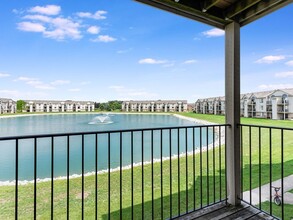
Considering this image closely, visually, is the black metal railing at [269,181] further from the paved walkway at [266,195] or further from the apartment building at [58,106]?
the apartment building at [58,106]

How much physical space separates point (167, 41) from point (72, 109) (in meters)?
24.5

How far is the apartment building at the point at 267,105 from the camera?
785 centimetres

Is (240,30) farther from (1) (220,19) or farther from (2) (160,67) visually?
(2) (160,67)

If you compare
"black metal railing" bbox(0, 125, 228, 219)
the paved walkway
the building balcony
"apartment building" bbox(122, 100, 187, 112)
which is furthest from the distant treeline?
the paved walkway

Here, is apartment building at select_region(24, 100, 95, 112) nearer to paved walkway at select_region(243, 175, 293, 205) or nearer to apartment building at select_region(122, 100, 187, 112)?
apartment building at select_region(122, 100, 187, 112)

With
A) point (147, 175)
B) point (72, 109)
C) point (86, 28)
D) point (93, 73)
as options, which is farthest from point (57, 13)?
point (72, 109)

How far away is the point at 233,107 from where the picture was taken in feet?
7.50

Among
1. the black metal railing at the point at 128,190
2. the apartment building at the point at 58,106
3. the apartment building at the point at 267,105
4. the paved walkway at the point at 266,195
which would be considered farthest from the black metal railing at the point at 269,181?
the apartment building at the point at 58,106

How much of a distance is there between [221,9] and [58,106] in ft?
119

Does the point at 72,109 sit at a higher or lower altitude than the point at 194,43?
lower

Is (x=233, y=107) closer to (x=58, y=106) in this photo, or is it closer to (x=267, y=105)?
(x=267, y=105)

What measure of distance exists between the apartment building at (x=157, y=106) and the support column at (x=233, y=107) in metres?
43.8

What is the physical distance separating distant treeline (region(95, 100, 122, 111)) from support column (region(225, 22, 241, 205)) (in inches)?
1436

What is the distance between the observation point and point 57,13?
54.0 feet
